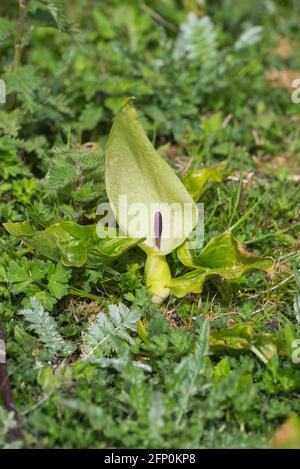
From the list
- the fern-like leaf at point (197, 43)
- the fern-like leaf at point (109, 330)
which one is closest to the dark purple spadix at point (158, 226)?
the fern-like leaf at point (109, 330)

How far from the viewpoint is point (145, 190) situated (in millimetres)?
1936

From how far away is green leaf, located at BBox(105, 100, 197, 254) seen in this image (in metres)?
1.89

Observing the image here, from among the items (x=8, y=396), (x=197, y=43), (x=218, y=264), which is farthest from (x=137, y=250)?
(x=197, y=43)

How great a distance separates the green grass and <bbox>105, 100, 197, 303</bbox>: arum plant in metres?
0.07

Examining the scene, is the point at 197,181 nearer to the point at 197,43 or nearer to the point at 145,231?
the point at 145,231

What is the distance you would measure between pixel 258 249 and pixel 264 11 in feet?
5.47

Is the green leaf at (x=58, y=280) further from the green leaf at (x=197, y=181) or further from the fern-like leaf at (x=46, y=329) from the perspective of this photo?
the green leaf at (x=197, y=181)

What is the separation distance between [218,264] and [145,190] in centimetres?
28

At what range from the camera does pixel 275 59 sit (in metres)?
3.19

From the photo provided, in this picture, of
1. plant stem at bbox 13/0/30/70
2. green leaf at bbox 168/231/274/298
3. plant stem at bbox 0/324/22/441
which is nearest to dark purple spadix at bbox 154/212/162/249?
green leaf at bbox 168/231/274/298

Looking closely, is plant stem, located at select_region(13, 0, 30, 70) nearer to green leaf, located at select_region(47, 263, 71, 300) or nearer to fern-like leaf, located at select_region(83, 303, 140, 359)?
green leaf, located at select_region(47, 263, 71, 300)

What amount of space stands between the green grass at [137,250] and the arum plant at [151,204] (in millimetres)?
73
